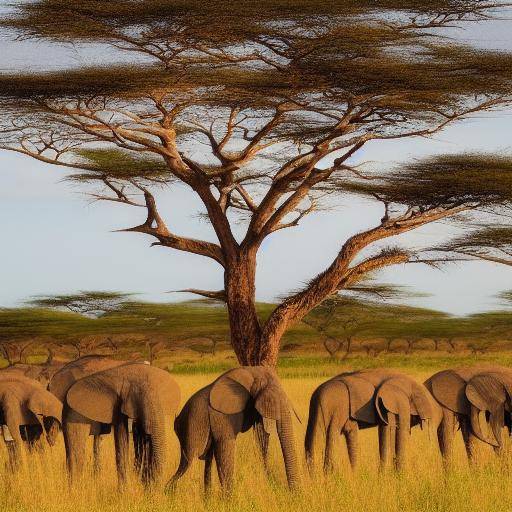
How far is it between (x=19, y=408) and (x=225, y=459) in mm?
2054

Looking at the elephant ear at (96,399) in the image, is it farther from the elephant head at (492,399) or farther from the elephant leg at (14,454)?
the elephant head at (492,399)

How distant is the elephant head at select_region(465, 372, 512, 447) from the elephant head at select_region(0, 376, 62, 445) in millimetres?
3764

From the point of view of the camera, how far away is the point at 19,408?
10211mm

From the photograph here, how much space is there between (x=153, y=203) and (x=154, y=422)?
43.1ft

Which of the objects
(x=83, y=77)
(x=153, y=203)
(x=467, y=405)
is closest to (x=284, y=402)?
(x=467, y=405)

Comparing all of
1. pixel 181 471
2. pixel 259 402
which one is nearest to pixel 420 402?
pixel 259 402

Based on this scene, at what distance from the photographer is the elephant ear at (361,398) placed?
1064 centimetres

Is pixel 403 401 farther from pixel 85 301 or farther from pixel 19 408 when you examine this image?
pixel 85 301

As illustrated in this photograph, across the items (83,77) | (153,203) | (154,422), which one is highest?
(83,77)

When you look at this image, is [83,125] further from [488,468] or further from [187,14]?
[488,468]

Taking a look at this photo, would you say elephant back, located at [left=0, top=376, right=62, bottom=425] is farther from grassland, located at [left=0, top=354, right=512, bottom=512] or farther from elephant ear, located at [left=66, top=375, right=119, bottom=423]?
elephant ear, located at [left=66, top=375, right=119, bottom=423]

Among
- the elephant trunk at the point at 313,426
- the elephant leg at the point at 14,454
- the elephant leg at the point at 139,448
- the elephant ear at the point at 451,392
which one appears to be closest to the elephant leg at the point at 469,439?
the elephant ear at the point at 451,392

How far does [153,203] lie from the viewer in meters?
22.2

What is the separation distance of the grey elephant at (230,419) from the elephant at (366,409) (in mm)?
1208
